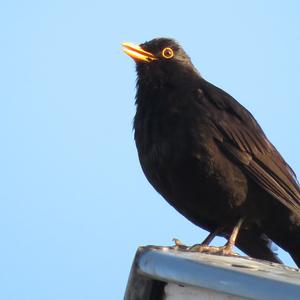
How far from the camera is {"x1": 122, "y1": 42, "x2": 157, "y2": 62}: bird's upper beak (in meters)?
8.30

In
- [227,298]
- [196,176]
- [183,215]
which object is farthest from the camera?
[183,215]

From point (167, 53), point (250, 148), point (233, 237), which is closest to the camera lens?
point (233, 237)

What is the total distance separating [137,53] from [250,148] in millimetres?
1455

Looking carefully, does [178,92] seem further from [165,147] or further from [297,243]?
[297,243]

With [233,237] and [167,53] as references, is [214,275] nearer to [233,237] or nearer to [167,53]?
[233,237]

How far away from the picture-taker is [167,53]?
8445 millimetres

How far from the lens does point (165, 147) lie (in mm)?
7238

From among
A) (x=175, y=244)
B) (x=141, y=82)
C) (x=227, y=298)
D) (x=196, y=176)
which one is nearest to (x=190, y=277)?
(x=227, y=298)

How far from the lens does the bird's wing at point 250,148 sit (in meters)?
7.50

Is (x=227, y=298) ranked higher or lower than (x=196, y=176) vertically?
lower

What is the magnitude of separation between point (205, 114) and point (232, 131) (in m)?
0.30

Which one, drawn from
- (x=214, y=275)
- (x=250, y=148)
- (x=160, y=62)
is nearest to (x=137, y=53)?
(x=160, y=62)

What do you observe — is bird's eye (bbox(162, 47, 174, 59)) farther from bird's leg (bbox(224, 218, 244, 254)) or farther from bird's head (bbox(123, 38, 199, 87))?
bird's leg (bbox(224, 218, 244, 254))

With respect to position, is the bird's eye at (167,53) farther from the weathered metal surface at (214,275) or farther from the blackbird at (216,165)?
the weathered metal surface at (214,275)
